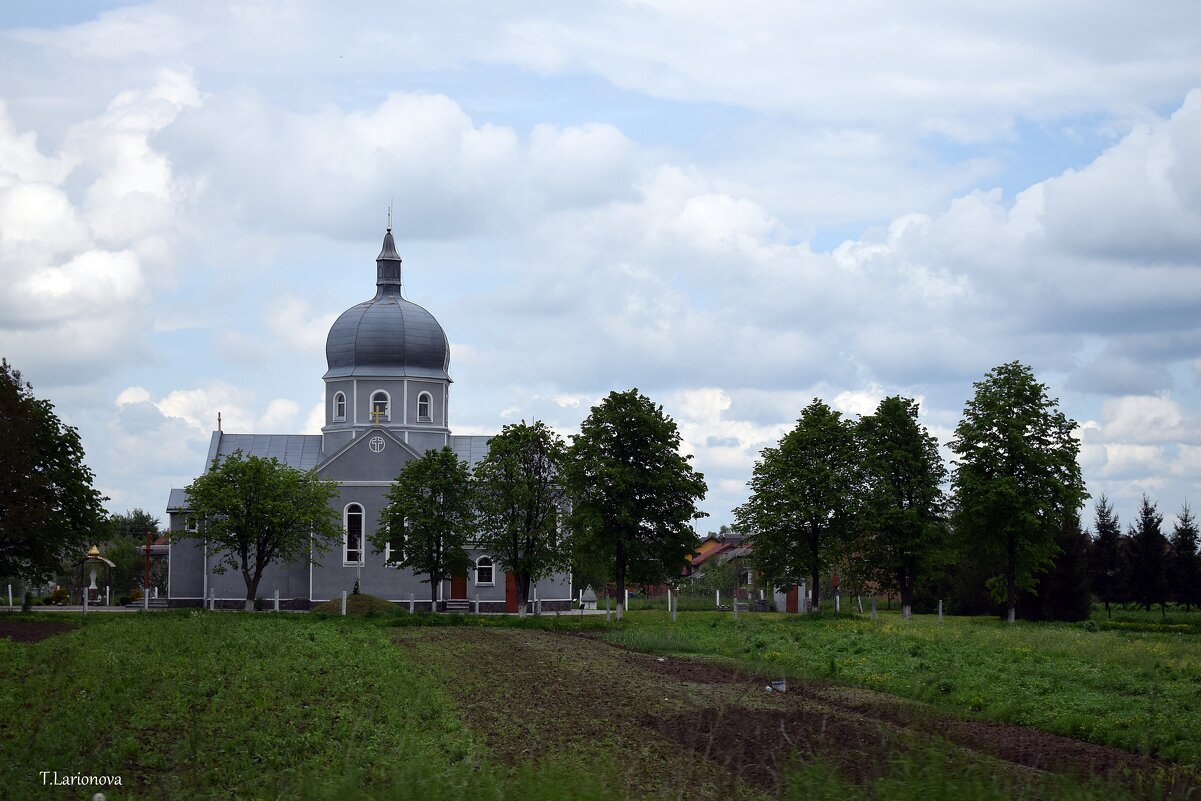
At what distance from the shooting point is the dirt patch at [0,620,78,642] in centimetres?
3511

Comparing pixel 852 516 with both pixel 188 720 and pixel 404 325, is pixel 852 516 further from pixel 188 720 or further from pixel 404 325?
pixel 188 720

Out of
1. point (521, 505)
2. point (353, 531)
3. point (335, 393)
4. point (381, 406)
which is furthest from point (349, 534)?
point (521, 505)

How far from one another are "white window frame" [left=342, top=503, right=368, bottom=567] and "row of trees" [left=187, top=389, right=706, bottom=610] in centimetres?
176

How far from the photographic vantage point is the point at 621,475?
154 feet

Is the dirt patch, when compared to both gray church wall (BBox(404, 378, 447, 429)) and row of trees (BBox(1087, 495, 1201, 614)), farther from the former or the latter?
row of trees (BBox(1087, 495, 1201, 614))

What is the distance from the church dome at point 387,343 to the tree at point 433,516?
13.4 metres

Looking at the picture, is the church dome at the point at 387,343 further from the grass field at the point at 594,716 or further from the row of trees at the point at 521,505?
the grass field at the point at 594,716

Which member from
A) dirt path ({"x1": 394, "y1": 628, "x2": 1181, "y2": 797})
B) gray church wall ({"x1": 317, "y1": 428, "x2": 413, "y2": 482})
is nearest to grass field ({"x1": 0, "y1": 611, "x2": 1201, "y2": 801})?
dirt path ({"x1": 394, "y1": 628, "x2": 1181, "y2": 797})

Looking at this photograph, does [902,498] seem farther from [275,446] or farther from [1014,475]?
[275,446]

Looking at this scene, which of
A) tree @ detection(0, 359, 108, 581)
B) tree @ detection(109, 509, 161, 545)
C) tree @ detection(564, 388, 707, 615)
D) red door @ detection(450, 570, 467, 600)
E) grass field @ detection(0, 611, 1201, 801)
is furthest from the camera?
tree @ detection(109, 509, 161, 545)

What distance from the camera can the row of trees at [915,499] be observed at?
49562 millimetres

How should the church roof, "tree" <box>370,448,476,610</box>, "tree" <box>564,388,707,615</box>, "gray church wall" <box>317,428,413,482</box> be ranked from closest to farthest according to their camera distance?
"tree" <box>564,388,707,615</box> < "tree" <box>370,448,476,610</box> < "gray church wall" <box>317,428,413,482</box> < the church roof

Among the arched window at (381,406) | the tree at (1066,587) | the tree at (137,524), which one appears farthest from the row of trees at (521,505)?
the tree at (137,524)

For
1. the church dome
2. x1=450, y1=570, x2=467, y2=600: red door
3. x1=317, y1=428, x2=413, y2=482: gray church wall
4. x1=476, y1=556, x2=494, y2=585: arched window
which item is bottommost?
x1=450, y1=570, x2=467, y2=600: red door
